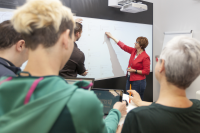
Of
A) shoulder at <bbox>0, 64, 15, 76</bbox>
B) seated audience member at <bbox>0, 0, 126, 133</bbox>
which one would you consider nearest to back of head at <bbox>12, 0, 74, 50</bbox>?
seated audience member at <bbox>0, 0, 126, 133</bbox>

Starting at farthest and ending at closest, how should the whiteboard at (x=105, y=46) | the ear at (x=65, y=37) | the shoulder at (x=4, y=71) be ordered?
the whiteboard at (x=105, y=46)
the shoulder at (x=4, y=71)
the ear at (x=65, y=37)

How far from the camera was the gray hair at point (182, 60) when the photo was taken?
2.46 feet

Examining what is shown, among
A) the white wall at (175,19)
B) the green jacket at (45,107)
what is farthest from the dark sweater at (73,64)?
the white wall at (175,19)

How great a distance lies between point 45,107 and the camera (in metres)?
0.50

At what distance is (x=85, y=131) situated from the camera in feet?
1.76

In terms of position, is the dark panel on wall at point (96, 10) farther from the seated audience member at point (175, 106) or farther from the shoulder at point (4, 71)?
the seated audience member at point (175, 106)

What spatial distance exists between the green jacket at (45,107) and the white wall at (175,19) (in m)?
3.92

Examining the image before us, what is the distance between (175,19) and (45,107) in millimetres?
4382

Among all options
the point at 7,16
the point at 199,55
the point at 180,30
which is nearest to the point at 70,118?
the point at 199,55

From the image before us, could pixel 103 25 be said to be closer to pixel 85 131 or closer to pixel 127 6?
pixel 127 6

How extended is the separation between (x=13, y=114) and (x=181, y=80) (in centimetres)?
77

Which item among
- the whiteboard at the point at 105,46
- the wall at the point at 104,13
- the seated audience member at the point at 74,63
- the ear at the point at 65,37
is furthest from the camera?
the whiteboard at the point at 105,46

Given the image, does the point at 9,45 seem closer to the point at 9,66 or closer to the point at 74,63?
the point at 9,66

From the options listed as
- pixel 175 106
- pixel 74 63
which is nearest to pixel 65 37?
pixel 175 106
